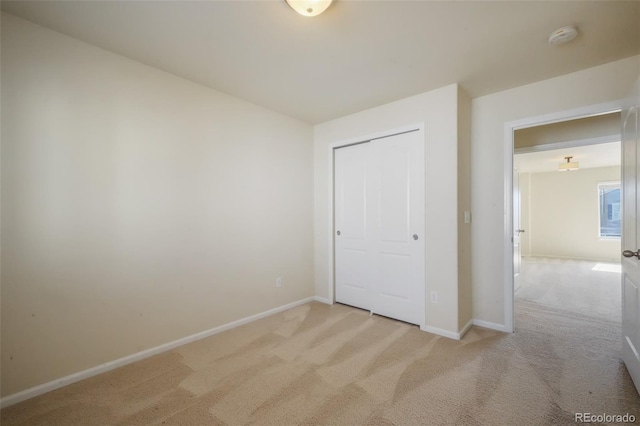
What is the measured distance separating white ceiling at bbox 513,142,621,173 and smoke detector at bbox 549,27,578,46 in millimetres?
3268

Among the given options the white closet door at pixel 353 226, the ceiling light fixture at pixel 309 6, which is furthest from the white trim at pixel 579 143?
the ceiling light fixture at pixel 309 6

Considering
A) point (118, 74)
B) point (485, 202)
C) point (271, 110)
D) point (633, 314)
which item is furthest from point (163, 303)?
point (633, 314)

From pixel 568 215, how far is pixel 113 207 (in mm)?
9807

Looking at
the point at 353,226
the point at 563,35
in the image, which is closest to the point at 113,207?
the point at 353,226

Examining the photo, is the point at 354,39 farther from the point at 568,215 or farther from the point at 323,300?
the point at 568,215

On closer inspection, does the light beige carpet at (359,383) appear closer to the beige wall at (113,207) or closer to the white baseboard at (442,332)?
the white baseboard at (442,332)

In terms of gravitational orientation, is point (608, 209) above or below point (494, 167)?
below

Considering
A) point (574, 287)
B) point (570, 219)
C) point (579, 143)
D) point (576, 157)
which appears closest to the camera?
point (579, 143)

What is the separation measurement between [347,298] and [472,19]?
9.96 feet

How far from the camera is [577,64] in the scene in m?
2.30

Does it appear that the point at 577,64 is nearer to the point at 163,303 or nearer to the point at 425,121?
the point at 425,121

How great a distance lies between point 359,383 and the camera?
6.31 feet

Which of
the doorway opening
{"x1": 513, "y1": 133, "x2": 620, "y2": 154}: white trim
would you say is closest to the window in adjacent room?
the doorway opening

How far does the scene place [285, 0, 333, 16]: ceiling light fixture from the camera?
5.13 feet
